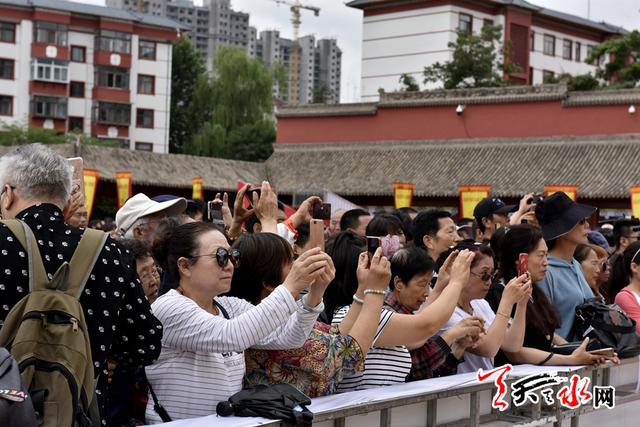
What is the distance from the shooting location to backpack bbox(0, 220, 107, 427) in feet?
10.3

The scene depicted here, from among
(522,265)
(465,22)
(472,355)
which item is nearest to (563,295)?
(522,265)

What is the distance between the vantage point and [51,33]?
52625 mm

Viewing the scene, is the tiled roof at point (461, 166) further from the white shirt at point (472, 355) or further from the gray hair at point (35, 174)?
the gray hair at point (35, 174)

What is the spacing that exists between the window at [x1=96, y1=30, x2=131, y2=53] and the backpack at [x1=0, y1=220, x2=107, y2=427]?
5201cm

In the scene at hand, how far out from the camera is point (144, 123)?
184 ft

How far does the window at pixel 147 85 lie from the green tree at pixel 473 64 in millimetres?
16545

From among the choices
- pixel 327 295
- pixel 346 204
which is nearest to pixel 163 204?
pixel 327 295

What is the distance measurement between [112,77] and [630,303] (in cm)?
5099

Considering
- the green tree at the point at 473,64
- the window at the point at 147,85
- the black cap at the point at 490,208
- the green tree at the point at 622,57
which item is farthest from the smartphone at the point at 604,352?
the window at the point at 147,85

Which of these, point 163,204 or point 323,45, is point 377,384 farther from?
point 323,45

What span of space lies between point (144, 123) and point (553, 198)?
→ 167 feet

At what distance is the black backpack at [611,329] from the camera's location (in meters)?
5.59

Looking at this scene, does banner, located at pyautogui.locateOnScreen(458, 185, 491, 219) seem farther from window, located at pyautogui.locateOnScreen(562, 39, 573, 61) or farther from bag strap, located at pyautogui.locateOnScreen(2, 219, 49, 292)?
window, located at pyautogui.locateOnScreen(562, 39, 573, 61)

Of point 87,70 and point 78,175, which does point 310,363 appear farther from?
point 87,70
